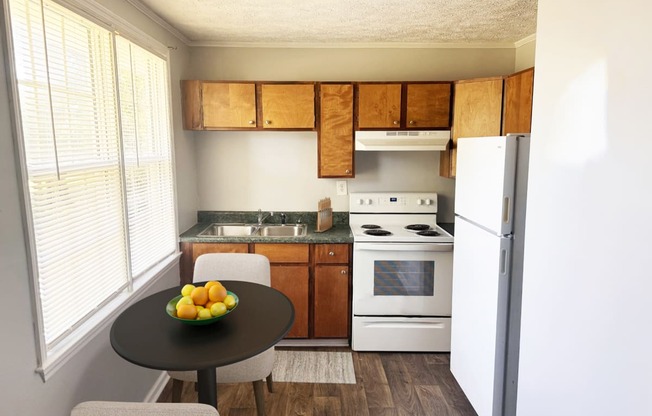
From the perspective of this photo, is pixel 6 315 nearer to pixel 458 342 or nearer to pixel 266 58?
pixel 458 342

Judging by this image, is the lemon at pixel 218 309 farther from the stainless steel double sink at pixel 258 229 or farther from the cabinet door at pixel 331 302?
the stainless steel double sink at pixel 258 229

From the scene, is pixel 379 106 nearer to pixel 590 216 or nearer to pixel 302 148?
pixel 302 148

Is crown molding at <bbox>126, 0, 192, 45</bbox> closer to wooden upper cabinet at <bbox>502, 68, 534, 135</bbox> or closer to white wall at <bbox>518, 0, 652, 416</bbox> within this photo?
white wall at <bbox>518, 0, 652, 416</bbox>

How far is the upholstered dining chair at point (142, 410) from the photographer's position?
98cm

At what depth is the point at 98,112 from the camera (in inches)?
78.0

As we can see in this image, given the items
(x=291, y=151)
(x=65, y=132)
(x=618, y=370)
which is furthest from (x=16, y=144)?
(x=291, y=151)

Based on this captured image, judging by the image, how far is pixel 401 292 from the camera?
9.98ft

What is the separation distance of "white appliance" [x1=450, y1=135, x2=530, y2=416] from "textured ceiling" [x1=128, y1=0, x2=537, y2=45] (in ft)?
3.03

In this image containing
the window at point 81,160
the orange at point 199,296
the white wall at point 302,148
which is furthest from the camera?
the white wall at point 302,148

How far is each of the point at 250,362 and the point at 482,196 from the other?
58.7 inches

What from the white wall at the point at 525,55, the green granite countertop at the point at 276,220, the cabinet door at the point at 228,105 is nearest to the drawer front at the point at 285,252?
the green granite countertop at the point at 276,220

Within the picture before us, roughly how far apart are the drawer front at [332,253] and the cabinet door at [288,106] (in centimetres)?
97

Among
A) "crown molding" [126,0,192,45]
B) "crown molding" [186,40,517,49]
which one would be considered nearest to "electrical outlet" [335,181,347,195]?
"crown molding" [186,40,517,49]

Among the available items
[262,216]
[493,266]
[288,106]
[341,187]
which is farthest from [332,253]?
[493,266]
